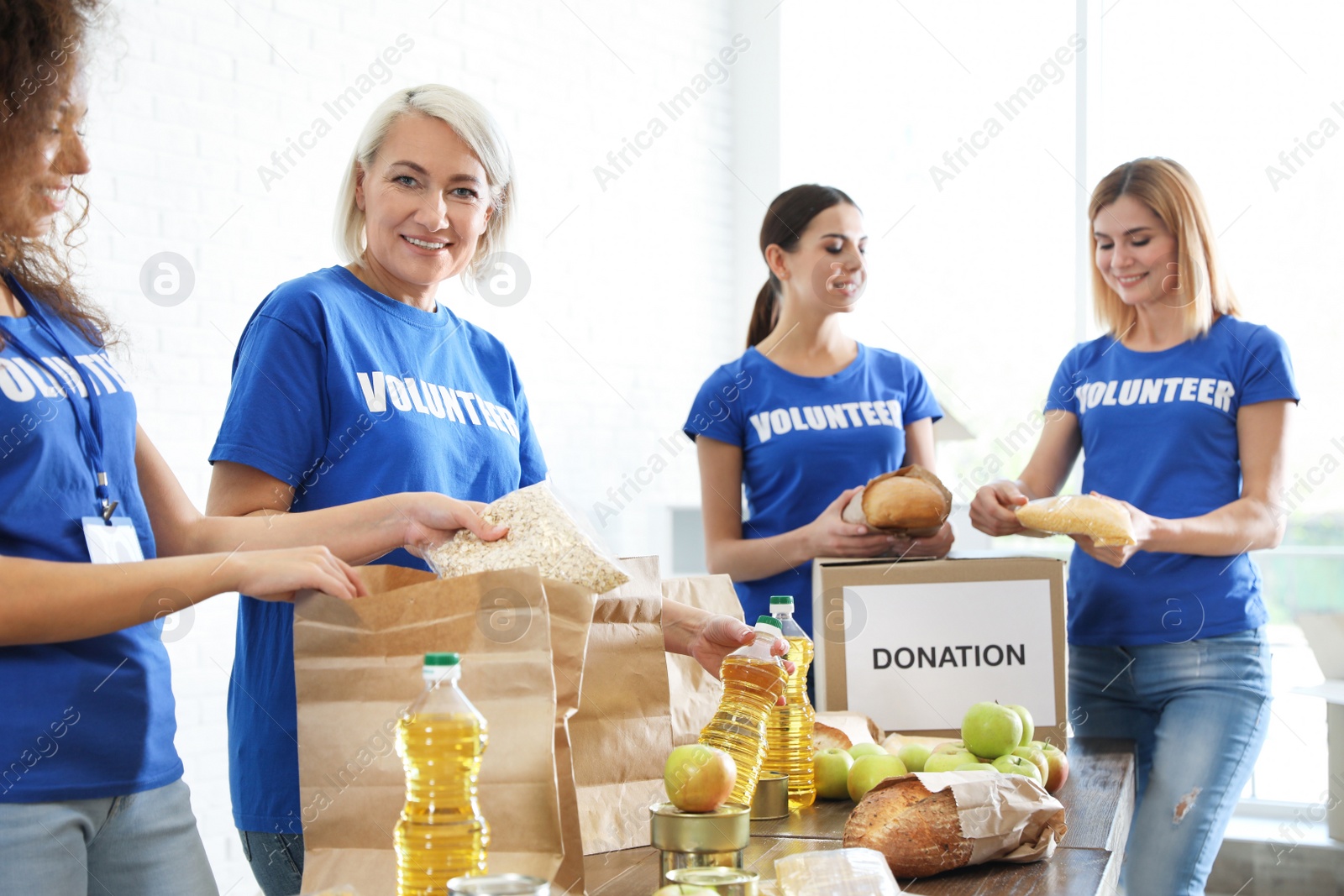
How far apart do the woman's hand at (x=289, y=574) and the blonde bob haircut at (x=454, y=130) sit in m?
0.71

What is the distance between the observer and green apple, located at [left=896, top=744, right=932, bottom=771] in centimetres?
141

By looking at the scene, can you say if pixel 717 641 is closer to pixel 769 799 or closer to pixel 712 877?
pixel 769 799

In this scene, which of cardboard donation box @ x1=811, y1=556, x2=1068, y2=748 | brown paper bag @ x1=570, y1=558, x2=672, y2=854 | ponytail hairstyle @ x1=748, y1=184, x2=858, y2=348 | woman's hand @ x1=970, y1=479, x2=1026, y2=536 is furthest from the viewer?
ponytail hairstyle @ x1=748, y1=184, x2=858, y2=348

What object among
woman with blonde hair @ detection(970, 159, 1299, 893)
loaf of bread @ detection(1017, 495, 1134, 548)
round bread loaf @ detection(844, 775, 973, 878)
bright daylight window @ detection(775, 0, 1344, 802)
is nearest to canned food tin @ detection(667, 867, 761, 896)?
round bread loaf @ detection(844, 775, 973, 878)

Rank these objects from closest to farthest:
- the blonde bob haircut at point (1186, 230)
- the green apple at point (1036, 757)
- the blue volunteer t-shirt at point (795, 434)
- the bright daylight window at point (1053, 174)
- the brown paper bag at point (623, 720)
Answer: the brown paper bag at point (623, 720), the green apple at point (1036, 757), the blonde bob haircut at point (1186, 230), the blue volunteer t-shirt at point (795, 434), the bright daylight window at point (1053, 174)

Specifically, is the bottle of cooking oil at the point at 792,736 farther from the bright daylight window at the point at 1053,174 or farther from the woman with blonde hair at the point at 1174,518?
the bright daylight window at the point at 1053,174

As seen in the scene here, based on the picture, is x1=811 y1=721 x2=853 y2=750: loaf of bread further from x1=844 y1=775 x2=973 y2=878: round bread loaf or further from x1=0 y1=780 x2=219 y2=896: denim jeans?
x1=0 y1=780 x2=219 y2=896: denim jeans

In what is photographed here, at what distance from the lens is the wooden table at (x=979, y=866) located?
3.48 feet

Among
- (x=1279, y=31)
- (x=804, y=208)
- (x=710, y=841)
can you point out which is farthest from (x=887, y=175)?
(x=710, y=841)

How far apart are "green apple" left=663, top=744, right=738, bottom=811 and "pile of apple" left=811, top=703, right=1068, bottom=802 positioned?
36 centimetres

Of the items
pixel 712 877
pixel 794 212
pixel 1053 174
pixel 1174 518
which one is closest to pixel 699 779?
pixel 712 877

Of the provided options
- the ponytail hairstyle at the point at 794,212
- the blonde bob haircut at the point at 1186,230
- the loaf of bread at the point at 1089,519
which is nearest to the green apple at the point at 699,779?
the loaf of bread at the point at 1089,519

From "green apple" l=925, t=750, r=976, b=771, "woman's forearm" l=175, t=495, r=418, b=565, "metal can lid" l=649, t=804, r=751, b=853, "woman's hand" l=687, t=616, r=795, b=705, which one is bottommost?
"green apple" l=925, t=750, r=976, b=771

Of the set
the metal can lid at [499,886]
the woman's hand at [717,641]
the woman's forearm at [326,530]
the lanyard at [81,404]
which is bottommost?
the metal can lid at [499,886]
